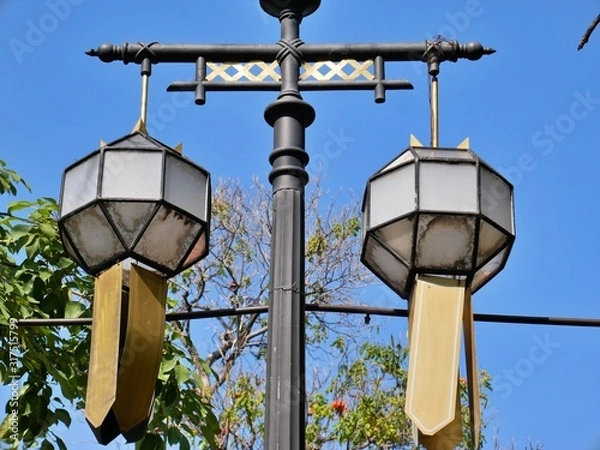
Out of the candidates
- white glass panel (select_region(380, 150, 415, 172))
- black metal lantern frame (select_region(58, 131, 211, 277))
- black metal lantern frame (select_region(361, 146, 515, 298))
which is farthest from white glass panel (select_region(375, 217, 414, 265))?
black metal lantern frame (select_region(58, 131, 211, 277))

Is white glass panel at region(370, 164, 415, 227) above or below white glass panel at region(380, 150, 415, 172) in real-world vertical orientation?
below

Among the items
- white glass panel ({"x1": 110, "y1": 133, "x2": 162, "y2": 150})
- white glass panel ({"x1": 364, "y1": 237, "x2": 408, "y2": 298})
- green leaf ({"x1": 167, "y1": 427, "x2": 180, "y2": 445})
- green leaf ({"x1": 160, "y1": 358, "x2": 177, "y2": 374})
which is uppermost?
white glass panel ({"x1": 110, "y1": 133, "x2": 162, "y2": 150})

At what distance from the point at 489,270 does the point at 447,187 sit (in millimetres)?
450

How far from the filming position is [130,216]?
432cm

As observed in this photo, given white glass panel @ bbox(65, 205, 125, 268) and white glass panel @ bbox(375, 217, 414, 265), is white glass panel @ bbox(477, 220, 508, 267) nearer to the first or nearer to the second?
white glass panel @ bbox(375, 217, 414, 265)

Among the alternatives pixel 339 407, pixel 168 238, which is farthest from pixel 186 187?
pixel 339 407

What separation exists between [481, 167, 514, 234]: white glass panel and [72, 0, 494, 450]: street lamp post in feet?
1.89

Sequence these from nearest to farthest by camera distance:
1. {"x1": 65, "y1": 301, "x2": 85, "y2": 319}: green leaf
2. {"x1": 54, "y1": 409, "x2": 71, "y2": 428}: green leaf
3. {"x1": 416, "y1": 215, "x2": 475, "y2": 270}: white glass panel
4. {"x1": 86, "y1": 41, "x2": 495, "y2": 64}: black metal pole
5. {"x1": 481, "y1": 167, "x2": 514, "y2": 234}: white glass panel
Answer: {"x1": 416, "y1": 215, "x2": 475, "y2": 270}: white glass panel
{"x1": 481, "y1": 167, "x2": 514, "y2": 234}: white glass panel
{"x1": 86, "y1": 41, "x2": 495, "y2": 64}: black metal pole
{"x1": 65, "y1": 301, "x2": 85, "y2": 319}: green leaf
{"x1": 54, "y1": 409, "x2": 71, "y2": 428}: green leaf

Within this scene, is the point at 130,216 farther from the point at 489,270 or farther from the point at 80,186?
the point at 489,270

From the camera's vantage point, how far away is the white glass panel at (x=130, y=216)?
4305mm

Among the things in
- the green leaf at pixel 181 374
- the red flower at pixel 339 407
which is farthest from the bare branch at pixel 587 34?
the red flower at pixel 339 407

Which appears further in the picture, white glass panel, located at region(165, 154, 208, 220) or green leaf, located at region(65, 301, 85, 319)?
green leaf, located at region(65, 301, 85, 319)

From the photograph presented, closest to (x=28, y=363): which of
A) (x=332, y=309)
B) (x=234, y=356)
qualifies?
(x=332, y=309)

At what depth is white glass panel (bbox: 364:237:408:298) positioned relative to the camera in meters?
4.38
